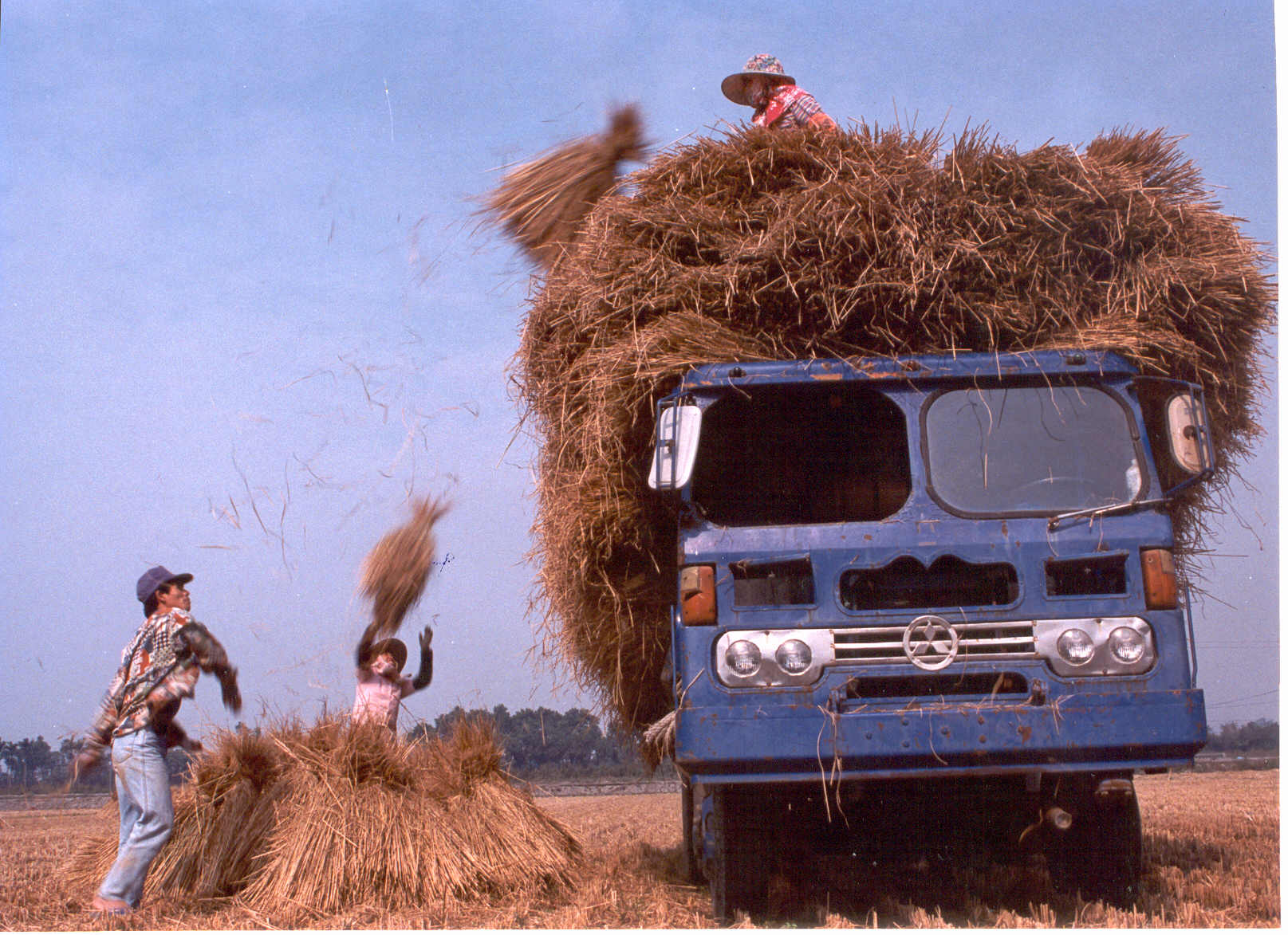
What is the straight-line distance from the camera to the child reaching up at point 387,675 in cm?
805

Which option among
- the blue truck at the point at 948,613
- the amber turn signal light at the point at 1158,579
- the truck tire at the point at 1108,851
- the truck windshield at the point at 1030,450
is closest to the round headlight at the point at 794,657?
the blue truck at the point at 948,613

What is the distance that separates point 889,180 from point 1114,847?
3.48 m

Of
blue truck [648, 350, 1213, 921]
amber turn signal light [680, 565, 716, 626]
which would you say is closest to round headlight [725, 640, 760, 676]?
blue truck [648, 350, 1213, 921]

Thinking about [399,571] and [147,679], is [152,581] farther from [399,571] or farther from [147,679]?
[399,571]

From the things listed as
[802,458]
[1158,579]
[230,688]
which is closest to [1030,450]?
[1158,579]

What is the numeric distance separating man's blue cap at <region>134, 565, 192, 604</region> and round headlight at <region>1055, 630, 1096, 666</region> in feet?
14.5

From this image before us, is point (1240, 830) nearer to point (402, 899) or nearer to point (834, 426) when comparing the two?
point (834, 426)

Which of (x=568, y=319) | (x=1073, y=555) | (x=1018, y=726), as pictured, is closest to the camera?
(x=1018, y=726)

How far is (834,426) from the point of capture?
21.1 feet

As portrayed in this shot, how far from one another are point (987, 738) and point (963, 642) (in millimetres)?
428

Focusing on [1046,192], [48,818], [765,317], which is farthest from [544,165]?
[48,818]

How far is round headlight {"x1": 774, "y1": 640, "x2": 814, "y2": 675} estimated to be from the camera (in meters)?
5.19

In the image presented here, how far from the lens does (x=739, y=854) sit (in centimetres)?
559

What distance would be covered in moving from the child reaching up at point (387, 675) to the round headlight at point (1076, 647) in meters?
4.50
